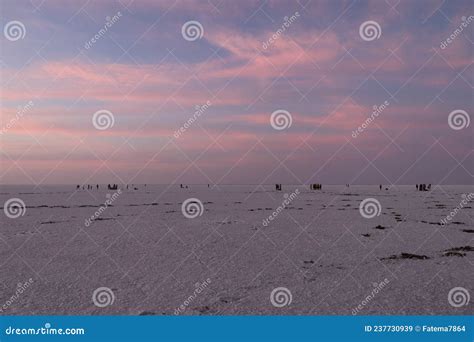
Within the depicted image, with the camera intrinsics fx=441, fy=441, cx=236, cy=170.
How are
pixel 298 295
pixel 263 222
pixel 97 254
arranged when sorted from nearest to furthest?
1. pixel 298 295
2. pixel 97 254
3. pixel 263 222

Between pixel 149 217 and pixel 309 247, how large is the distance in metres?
9.60

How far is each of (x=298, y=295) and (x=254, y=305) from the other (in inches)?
39.2

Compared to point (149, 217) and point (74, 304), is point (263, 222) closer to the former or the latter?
point (149, 217)

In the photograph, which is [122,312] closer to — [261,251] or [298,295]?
[298,295]

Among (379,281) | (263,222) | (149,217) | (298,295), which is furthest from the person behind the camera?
(149,217)

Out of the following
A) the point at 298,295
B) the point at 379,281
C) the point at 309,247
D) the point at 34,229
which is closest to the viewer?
the point at 298,295

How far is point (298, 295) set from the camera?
27.5ft

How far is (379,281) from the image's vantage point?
9.31 metres

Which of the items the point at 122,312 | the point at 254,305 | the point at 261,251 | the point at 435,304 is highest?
the point at 261,251

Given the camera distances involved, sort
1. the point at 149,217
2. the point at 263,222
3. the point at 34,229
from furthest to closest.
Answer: the point at 149,217, the point at 263,222, the point at 34,229

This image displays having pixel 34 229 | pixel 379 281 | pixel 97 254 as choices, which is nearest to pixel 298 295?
pixel 379 281

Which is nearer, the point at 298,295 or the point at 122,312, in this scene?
the point at 122,312

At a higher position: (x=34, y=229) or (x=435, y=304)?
(x=34, y=229)

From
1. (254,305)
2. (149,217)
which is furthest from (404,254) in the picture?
(149,217)
